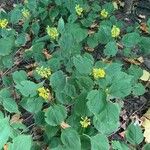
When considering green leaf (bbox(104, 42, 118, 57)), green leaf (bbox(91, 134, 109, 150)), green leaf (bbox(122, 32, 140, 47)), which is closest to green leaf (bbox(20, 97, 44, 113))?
green leaf (bbox(91, 134, 109, 150))

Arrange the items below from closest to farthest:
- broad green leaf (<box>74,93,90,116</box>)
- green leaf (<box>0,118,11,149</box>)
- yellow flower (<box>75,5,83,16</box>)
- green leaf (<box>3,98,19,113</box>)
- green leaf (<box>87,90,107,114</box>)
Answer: green leaf (<box>0,118,11,149</box>) → green leaf (<box>87,90,107,114</box>) → broad green leaf (<box>74,93,90,116</box>) → green leaf (<box>3,98,19,113</box>) → yellow flower (<box>75,5,83,16</box>)

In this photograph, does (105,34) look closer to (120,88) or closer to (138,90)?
(138,90)

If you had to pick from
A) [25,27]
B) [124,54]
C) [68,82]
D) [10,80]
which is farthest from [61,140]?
[25,27]

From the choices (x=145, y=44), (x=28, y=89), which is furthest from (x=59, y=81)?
(x=145, y=44)

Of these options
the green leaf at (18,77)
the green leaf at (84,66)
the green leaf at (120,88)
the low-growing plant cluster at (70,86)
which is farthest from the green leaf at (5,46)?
the green leaf at (120,88)

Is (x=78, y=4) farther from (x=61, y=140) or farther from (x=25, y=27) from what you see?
A: (x=61, y=140)

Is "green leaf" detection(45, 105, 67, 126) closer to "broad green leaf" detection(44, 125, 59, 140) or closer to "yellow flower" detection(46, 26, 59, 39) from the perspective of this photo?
"broad green leaf" detection(44, 125, 59, 140)

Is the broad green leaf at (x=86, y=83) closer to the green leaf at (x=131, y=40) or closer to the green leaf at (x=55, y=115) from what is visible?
the green leaf at (x=55, y=115)
